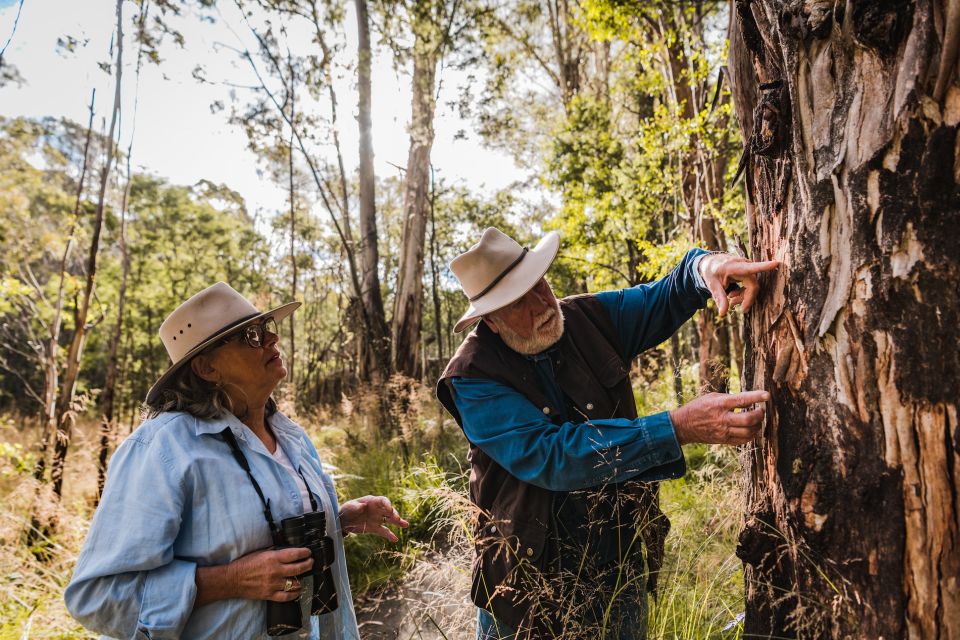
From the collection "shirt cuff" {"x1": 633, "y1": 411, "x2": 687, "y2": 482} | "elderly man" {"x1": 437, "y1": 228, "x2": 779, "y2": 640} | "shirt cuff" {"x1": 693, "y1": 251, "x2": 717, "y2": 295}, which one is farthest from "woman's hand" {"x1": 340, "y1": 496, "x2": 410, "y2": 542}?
"shirt cuff" {"x1": 693, "y1": 251, "x2": 717, "y2": 295}

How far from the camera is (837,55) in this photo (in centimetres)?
115

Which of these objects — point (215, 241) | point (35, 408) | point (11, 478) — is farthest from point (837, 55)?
point (35, 408)

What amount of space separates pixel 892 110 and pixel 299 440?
226cm

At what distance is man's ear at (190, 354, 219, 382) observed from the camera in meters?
1.96

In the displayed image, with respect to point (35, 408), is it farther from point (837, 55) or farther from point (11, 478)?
point (837, 55)

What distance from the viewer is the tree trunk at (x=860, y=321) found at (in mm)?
1006

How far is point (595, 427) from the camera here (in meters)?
1.61

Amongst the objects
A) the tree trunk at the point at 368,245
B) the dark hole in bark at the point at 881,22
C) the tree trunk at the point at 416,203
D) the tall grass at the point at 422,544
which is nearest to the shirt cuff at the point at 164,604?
the tall grass at the point at 422,544

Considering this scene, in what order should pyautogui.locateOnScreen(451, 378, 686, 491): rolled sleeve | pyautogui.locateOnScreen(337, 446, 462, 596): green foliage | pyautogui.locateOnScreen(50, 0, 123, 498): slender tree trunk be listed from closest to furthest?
1. pyautogui.locateOnScreen(451, 378, 686, 491): rolled sleeve
2. pyautogui.locateOnScreen(337, 446, 462, 596): green foliage
3. pyautogui.locateOnScreen(50, 0, 123, 498): slender tree trunk

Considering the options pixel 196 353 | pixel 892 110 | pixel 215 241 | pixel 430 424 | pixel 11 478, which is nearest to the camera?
pixel 892 110

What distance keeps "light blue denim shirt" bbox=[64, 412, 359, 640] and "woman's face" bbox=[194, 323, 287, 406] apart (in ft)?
0.57

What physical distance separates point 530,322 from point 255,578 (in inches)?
50.7

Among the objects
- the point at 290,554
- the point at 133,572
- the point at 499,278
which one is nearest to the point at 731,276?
the point at 499,278

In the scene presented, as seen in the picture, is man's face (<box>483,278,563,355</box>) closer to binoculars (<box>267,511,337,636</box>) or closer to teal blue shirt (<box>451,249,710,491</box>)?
teal blue shirt (<box>451,249,710,491</box>)
